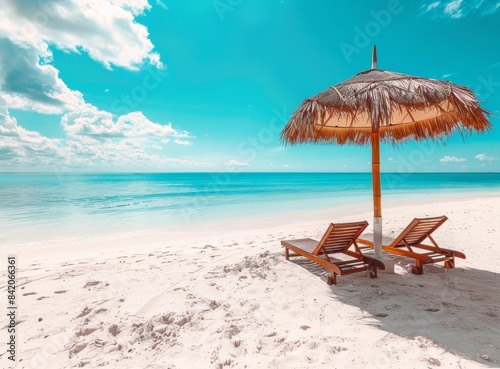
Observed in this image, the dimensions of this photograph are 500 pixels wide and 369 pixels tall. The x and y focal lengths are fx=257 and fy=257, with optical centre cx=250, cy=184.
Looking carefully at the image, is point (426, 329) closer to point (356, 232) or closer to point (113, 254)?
point (356, 232)

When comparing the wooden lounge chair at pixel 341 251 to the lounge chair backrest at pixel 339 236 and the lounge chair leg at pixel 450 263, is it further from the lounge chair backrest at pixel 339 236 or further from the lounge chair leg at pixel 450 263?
the lounge chair leg at pixel 450 263

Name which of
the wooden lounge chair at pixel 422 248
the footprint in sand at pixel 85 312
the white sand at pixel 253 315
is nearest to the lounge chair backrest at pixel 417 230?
the wooden lounge chair at pixel 422 248

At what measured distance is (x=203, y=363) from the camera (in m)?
2.28

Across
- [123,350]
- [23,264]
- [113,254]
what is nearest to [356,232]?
[123,350]

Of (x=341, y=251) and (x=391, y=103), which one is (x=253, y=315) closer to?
(x=341, y=251)

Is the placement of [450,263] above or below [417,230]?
below

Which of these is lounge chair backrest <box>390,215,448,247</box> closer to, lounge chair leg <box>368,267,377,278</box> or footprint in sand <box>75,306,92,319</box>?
lounge chair leg <box>368,267,377,278</box>

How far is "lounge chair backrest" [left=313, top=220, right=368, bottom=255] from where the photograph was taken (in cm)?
388

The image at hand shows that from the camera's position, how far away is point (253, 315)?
9.89ft

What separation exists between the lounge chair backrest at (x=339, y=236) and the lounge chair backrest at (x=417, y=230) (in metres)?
0.91

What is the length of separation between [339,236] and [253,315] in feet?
6.16

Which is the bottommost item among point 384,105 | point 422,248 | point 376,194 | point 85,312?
point 85,312

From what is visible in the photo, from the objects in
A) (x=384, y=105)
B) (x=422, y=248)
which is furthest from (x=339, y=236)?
(x=384, y=105)

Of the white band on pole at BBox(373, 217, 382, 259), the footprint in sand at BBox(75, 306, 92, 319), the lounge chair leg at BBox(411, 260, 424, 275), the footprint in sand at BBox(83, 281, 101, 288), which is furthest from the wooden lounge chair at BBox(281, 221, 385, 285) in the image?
the footprint in sand at BBox(83, 281, 101, 288)
